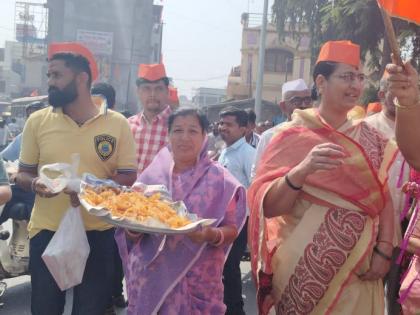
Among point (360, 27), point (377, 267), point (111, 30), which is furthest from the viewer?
point (111, 30)

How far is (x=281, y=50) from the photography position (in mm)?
44750

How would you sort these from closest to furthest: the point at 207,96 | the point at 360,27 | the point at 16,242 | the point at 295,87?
the point at 16,242 → the point at 295,87 → the point at 360,27 → the point at 207,96

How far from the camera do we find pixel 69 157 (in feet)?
11.4

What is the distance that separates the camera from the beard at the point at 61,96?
3543 mm

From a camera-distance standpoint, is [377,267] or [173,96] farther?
[173,96]

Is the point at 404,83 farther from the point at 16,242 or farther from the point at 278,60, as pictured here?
the point at 278,60

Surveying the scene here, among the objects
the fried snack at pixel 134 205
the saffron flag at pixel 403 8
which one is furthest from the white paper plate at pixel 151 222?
the saffron flag at pixel 403 8

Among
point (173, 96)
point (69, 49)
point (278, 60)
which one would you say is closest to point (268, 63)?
point (278, 60)

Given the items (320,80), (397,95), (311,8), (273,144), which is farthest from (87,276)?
(311,8)

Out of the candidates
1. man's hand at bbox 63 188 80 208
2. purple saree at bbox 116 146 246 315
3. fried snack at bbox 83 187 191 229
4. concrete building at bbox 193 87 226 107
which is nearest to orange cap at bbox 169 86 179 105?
man's hand at bbox 63 188 80 208

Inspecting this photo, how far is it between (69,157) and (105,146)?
0.22m

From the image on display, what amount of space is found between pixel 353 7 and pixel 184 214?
8.94 m

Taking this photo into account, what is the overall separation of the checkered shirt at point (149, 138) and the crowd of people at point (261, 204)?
133cm

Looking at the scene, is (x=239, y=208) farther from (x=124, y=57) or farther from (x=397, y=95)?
(x=124, y=57)
